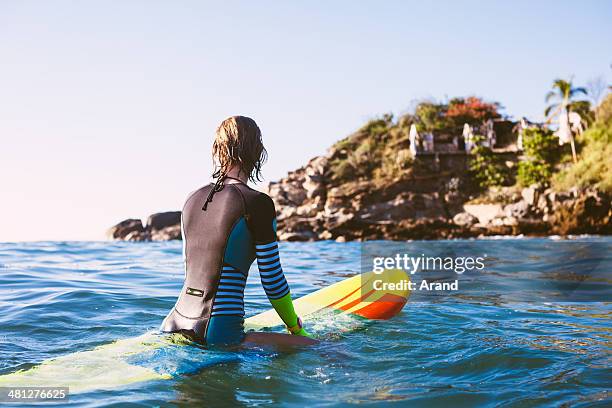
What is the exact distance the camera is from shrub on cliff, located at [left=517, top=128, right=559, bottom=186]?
27.8m

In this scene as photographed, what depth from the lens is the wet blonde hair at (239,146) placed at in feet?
10.3

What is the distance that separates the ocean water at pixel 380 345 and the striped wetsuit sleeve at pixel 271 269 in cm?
34

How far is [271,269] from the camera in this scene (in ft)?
10.4

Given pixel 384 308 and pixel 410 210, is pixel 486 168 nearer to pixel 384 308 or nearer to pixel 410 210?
pixel 410 210

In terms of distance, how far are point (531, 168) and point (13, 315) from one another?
2676cm

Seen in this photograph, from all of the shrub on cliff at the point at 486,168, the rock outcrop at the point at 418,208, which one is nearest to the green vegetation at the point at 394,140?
the rock outcrop at the point at 418,208

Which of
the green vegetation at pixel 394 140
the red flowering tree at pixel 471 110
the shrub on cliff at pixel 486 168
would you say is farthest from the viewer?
the red flowering tree at pixel 471 110

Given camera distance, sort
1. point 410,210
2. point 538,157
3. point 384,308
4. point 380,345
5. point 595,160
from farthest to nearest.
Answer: point 538,157, point 410,210, point 595,160, point 384,308, point 380,345

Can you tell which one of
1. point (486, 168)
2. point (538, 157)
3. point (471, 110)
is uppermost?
point (471, 110)

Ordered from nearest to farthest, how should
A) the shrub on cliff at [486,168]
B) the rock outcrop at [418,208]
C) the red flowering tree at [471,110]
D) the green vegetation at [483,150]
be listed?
the rock outcrop at [418,208]
the green vegetation at [483,150]
the shrub on cliff at [486,168]
the red flowering tree at [471,110]

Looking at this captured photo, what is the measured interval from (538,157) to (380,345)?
88.4 ft

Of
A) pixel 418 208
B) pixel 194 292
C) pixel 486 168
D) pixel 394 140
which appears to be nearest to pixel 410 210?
pixel 418 208

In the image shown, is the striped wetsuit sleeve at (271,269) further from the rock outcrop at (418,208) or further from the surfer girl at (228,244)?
the rock outcrop at (418,208)

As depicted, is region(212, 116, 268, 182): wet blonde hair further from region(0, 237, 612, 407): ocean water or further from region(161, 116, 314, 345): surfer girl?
region(0, 237, 612, 407): ocean water
